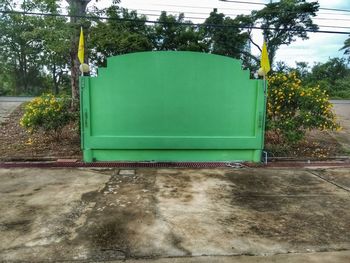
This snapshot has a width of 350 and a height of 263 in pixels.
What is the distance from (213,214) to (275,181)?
1763 millimetres

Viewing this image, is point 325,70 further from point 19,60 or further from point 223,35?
point 19,60

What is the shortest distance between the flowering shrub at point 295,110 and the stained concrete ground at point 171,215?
4.72ft

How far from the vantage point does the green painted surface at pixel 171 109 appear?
5922 mm

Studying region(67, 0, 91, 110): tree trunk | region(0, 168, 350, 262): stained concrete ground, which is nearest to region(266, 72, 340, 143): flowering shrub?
region(0, 168, 350, 262): stained concrete ground

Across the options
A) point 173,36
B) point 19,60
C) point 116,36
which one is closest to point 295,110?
point 116,36

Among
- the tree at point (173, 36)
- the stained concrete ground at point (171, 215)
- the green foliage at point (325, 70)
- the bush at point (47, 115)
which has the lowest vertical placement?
the stained concrete ground at point (171, 215)

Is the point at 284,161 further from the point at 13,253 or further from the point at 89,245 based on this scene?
the point at 13,253

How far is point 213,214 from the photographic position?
3.73 metres

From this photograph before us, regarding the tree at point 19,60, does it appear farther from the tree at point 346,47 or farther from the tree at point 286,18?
the tree at point 346,47

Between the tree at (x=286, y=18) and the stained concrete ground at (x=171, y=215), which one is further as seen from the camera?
the tree at (x=286, y=18)

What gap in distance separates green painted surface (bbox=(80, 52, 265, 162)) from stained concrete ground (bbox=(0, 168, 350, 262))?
0.66m

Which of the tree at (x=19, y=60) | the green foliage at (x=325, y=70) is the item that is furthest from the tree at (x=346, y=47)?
the tree at (x=19, y=60)

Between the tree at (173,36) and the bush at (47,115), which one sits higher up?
the tree at (173,36)

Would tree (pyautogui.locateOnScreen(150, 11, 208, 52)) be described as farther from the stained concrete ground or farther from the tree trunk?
the stained concrete ground
